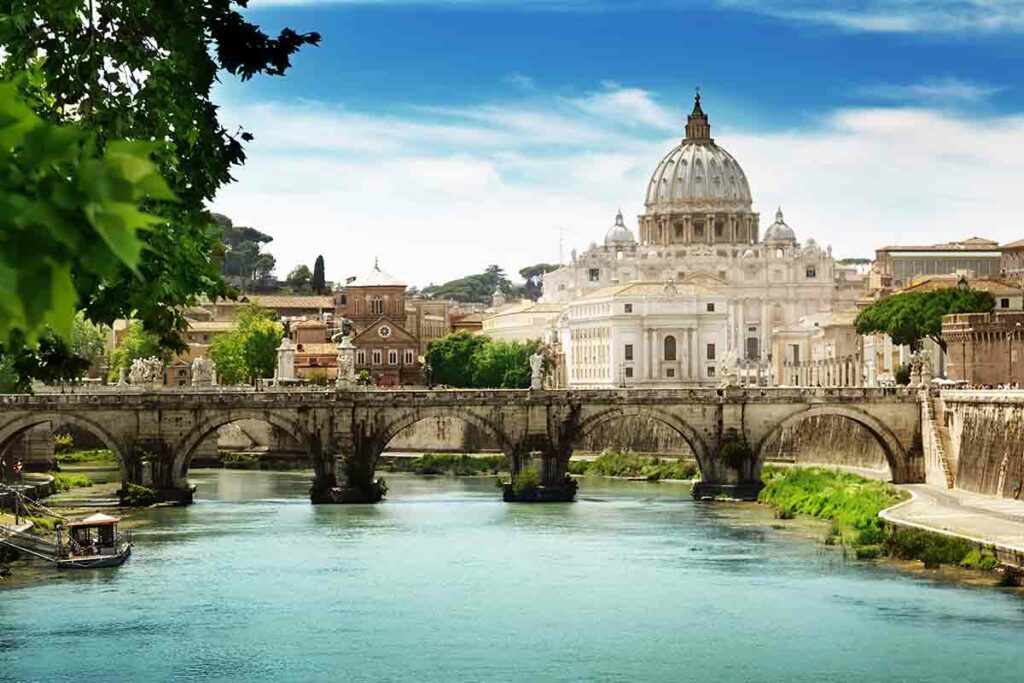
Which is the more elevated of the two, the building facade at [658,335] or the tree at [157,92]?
the building facade at [658,335]

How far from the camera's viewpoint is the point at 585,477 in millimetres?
87875

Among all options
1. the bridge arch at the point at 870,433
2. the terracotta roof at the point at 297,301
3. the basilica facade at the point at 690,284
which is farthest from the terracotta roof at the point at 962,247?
the bridge arch at the point at 870,433

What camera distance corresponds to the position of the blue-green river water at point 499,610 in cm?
3281

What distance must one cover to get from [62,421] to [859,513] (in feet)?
96.7

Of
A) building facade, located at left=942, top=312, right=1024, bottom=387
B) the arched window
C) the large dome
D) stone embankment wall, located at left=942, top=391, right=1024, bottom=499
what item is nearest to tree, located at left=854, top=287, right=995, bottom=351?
building facade, located at left=942, top=312, right=1024, bottom=387

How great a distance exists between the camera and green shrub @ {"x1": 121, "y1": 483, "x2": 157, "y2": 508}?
66500mm

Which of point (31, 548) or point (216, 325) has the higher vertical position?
point (216, 325)

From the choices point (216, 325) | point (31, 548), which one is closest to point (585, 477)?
point (31, 548)

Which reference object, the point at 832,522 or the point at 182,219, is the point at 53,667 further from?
the point at 832,522

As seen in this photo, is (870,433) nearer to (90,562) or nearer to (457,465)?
(457,465)

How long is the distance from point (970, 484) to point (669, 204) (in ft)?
426

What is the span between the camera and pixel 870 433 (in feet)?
237

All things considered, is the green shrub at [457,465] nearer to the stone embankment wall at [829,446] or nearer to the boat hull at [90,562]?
the stone embankment wall at [829,446]

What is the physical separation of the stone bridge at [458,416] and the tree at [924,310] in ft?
82.2
